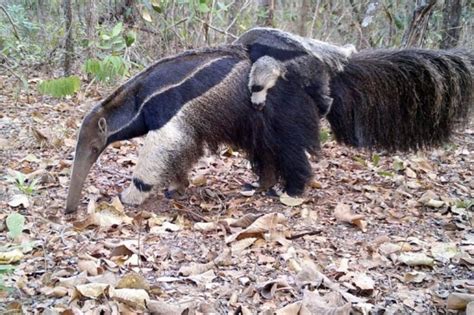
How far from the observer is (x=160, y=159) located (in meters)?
5.11

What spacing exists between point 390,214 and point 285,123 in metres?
1.23

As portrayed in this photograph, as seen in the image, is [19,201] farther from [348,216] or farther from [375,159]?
[375,159]

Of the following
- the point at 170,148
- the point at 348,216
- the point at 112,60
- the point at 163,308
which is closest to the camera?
the point at 163,308

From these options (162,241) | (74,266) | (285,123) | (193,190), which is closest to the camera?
(74,266)

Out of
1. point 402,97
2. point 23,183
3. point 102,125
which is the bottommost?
point 23,183

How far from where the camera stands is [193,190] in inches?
227

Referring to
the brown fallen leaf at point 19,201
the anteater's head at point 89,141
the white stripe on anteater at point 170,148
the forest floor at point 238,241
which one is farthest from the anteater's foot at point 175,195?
the brown fallen leaf at point 19,201

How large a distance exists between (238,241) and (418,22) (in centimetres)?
500

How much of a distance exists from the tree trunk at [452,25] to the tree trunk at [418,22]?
74 cm

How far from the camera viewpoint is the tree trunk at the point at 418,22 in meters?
7.52

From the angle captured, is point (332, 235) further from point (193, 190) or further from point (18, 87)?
point (18, 87)

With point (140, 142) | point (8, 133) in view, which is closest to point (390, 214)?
point (140, 142)

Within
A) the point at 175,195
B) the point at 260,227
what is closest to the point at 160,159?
the point at 175,195

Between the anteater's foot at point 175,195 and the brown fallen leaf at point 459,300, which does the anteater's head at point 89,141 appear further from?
the brown fallen leaf at point 459,300
